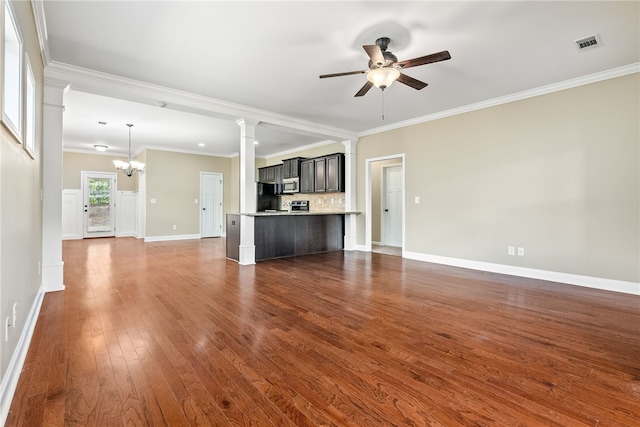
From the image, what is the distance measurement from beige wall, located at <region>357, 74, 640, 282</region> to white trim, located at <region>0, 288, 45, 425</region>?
5.27 m

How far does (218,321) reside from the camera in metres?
2.65

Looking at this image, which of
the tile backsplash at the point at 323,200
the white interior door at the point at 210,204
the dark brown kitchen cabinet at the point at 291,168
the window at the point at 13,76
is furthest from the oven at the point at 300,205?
the window at the point at 13,76

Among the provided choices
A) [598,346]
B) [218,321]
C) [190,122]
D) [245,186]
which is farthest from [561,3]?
[190,122]

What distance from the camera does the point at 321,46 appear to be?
3.07m

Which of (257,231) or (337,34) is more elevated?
(337,34)

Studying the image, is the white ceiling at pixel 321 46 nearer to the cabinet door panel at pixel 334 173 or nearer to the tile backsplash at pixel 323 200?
the cabinet door panel at pixel 334 173

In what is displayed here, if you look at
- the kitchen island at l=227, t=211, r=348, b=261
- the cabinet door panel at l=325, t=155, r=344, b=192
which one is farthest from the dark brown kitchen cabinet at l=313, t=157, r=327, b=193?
the kitchen island at l=227, t=211, r=348, b=261

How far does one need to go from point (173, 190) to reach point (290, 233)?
4587 millimetres

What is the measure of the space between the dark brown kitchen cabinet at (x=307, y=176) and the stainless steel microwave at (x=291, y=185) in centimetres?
14

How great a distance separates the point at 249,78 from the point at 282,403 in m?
3.59

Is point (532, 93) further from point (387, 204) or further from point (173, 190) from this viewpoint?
point (173, 190)

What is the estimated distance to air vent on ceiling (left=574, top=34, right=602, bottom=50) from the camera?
116 inches

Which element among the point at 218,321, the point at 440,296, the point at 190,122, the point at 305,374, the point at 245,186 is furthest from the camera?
the point at 190,122

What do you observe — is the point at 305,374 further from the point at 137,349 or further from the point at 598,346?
the point at 598,346
